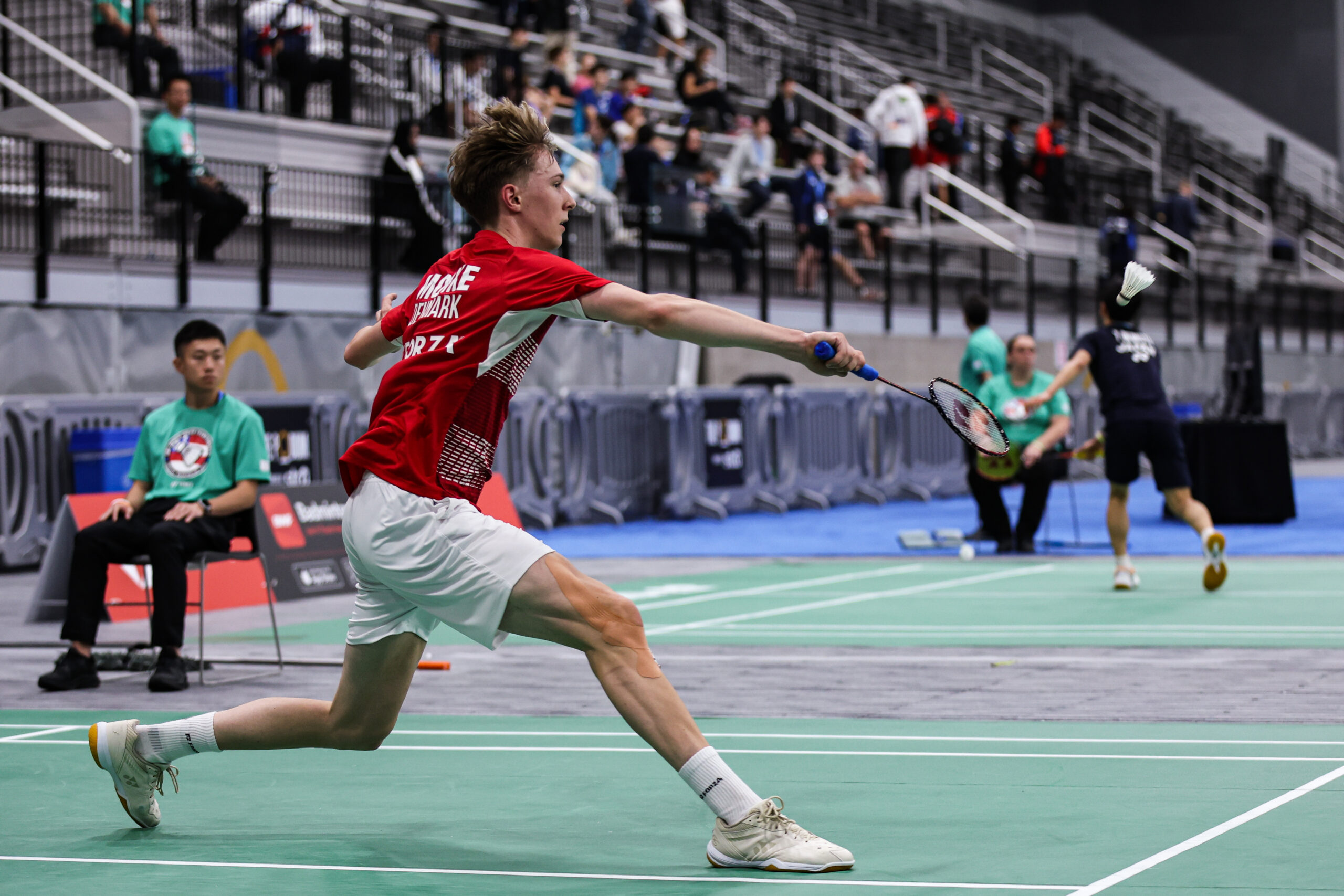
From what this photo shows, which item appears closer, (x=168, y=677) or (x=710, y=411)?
(x=168, y=677)

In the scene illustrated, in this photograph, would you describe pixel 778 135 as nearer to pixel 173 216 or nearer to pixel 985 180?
pixel 985 180

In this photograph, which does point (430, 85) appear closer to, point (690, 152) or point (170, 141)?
point (690, 152)

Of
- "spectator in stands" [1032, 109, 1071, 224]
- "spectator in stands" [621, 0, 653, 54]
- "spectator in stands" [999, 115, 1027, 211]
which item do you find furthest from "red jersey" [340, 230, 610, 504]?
"spectator in stands" [1032, 109, 1071, 224]

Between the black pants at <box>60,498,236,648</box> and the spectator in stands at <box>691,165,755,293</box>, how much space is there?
16.5m

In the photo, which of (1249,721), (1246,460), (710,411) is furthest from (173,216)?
(1249,721)

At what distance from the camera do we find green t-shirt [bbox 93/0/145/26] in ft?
65.6

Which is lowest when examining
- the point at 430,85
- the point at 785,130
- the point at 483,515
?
the point at 483,515

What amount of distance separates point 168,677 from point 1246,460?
1376cm

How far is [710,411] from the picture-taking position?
21906 mm

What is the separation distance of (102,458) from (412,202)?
6.52 metres

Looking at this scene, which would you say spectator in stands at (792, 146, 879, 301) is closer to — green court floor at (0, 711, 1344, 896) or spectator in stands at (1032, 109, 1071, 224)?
spectator in stands at (1032, 109, 1071, 224)

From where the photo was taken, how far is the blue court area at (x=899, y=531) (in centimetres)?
1712

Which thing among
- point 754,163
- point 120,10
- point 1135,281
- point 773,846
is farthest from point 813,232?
point 773,846

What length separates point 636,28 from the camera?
1199 inches
